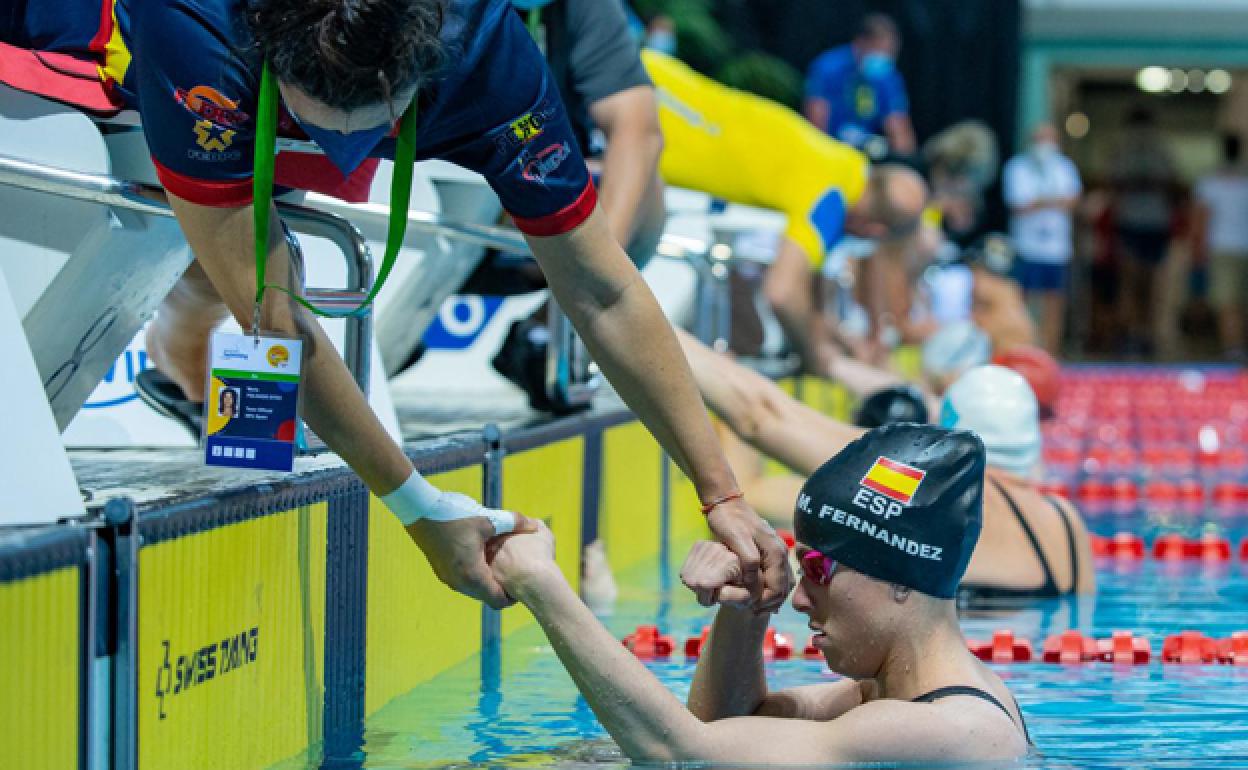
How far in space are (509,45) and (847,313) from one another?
370 inches

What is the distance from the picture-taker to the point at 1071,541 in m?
5.60

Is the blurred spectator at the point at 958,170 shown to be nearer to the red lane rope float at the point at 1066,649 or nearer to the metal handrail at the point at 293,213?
the red lane rope float at the point at 1066,649

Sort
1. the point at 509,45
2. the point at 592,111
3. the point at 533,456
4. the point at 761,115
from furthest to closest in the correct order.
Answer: the point at 761,115
the point at 592,111
the point at 533,456
the point at 509,45

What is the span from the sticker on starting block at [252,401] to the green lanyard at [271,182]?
0.18 feet

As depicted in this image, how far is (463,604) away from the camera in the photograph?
459 cm

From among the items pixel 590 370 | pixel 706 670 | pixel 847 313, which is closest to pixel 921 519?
pixel 706 670

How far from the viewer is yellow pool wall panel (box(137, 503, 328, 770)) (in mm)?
2861

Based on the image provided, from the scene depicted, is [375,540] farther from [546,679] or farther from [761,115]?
[761,115]

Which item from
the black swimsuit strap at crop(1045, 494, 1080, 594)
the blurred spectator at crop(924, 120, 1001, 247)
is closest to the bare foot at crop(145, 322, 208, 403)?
the black swimsuit strap at crop(1045, 494, 1080, 594)

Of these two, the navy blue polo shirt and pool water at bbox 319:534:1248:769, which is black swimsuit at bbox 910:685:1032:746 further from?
the navy blue polo shirt

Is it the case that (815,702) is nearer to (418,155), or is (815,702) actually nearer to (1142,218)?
(418,155)

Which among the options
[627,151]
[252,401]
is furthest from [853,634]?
[627,151]

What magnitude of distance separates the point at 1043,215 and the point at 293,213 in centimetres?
1512

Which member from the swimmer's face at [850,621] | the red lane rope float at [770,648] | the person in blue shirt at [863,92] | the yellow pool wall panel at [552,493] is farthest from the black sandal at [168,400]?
the person in blue shirt at [863,92]
